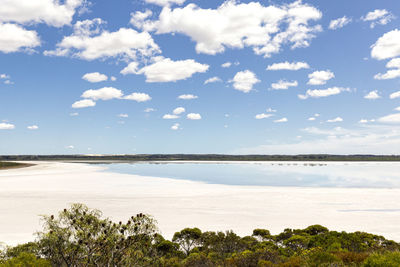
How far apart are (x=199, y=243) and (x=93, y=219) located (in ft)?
36.2

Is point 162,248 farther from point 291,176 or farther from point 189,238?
point 291,176

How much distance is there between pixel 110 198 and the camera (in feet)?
121

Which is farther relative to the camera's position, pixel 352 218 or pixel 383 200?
pixel 383 200

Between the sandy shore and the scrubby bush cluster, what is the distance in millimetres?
4116

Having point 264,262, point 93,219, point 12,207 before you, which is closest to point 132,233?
point 93,219

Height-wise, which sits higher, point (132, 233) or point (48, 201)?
point (132, 233)

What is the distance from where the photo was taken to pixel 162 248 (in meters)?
16.8

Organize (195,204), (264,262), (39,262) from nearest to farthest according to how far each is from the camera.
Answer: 1. (39,262)
2. (264,262)
3. (195,204)

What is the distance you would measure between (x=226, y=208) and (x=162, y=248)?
49.9 ft

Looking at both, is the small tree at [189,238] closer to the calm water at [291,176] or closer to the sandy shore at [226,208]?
the sandy shore at [226,208]

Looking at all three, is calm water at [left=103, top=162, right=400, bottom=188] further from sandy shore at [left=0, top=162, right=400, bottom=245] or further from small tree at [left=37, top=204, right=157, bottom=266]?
small tree at [left=37, top=204, right=157, bottom=266]

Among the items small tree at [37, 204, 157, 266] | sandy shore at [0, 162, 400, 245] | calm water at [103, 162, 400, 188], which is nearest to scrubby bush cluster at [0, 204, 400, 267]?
small tree at [37, 204, 157, 266]

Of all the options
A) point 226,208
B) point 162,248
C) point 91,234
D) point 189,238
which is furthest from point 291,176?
point 91,234

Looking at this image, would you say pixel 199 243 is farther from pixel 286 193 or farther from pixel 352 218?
pixel 286 193
